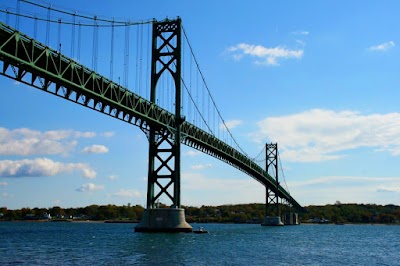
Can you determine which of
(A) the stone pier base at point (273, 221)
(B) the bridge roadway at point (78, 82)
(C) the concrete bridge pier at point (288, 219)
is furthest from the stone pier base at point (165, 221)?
(C) the concrete bridge pier at point (288, 219)

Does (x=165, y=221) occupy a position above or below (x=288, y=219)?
below

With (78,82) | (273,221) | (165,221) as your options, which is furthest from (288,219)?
(78,82)

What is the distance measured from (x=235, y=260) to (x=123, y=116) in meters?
22.1

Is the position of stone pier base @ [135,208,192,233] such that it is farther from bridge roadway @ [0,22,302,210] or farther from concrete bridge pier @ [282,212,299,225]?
concrete bridge pier @ [282,212,299,225]

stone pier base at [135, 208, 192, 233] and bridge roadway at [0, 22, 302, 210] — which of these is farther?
stone pier base at [135, 208, 192, 233]

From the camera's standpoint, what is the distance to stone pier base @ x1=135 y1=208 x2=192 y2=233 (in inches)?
2522

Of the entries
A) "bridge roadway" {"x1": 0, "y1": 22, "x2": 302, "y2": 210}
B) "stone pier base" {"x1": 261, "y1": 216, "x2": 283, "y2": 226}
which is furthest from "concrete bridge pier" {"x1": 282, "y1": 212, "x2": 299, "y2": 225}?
"bridge roadway" {"x1": 0, "y1": 22, "x2": 302, "y2": 210}

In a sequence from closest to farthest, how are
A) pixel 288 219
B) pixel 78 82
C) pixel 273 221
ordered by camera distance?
pixel 78 82, pixel 273 221, pixel 288 219

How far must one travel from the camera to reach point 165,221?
211 ft

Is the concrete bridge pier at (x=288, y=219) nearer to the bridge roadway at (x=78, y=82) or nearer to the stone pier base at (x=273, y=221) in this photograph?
the stone pier base at (x=273, y=221)

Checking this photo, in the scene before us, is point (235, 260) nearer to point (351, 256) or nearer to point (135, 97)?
point (351, 256)

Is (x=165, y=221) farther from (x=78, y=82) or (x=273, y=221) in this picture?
(x=273, y=221)

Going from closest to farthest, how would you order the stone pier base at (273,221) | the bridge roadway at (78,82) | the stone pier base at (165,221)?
1. the bridge roadway at (78,82)
2. the stone pier base at (165,221)
3. the stone pier base at (273,221)

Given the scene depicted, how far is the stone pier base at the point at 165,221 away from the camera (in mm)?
64062
